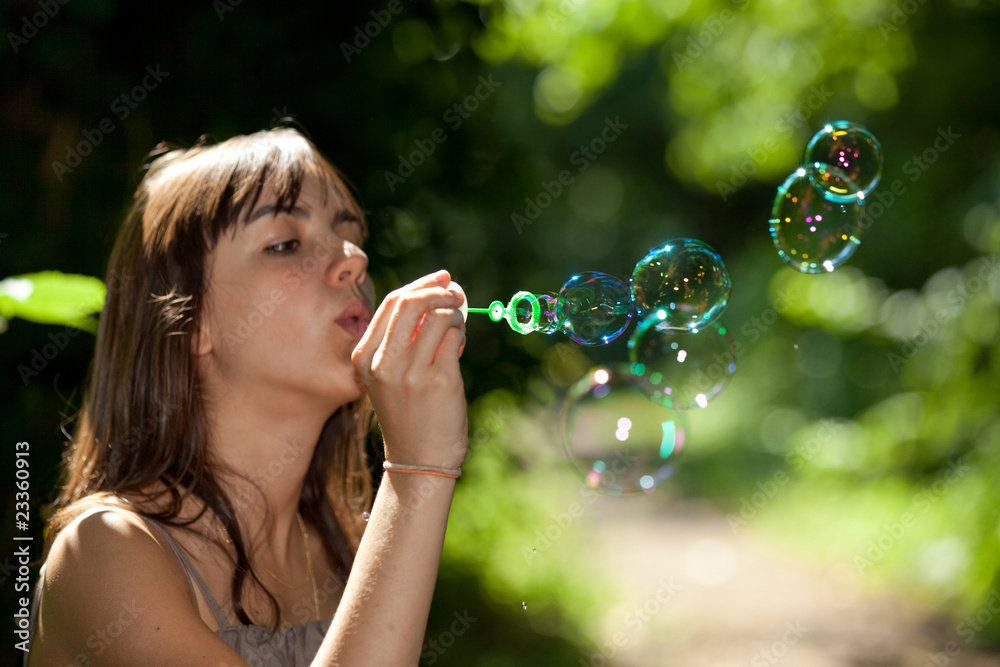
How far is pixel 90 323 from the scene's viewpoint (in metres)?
2.02

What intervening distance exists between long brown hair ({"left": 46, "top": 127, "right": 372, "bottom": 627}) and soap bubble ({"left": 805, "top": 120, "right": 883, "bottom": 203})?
138 cm

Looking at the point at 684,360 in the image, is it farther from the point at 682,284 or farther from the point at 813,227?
the point at 813,227

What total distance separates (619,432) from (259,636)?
3.55 ft

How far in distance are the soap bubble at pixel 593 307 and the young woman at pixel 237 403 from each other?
0.45m

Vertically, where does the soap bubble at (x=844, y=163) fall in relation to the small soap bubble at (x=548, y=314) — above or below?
above

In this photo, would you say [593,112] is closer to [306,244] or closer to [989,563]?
[989,563]

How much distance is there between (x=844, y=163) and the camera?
93.0 inches

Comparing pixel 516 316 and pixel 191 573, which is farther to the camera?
pixel 516 316

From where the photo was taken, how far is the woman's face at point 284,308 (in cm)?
166

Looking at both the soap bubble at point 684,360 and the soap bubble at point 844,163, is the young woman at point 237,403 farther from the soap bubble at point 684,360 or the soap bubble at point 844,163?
the soap bubble at point 844,163

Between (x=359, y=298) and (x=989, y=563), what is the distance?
13.3 ft

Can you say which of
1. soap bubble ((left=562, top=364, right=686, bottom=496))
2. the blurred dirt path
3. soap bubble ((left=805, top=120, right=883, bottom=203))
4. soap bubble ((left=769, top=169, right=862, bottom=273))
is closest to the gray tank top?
soap bubble ((left=562, top=364, right=686, bottom=496))

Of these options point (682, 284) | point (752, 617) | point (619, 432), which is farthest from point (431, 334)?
point (752, 617)

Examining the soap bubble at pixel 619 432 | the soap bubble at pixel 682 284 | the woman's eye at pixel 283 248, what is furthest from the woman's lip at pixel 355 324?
the soap bubble at pixel 619 432
